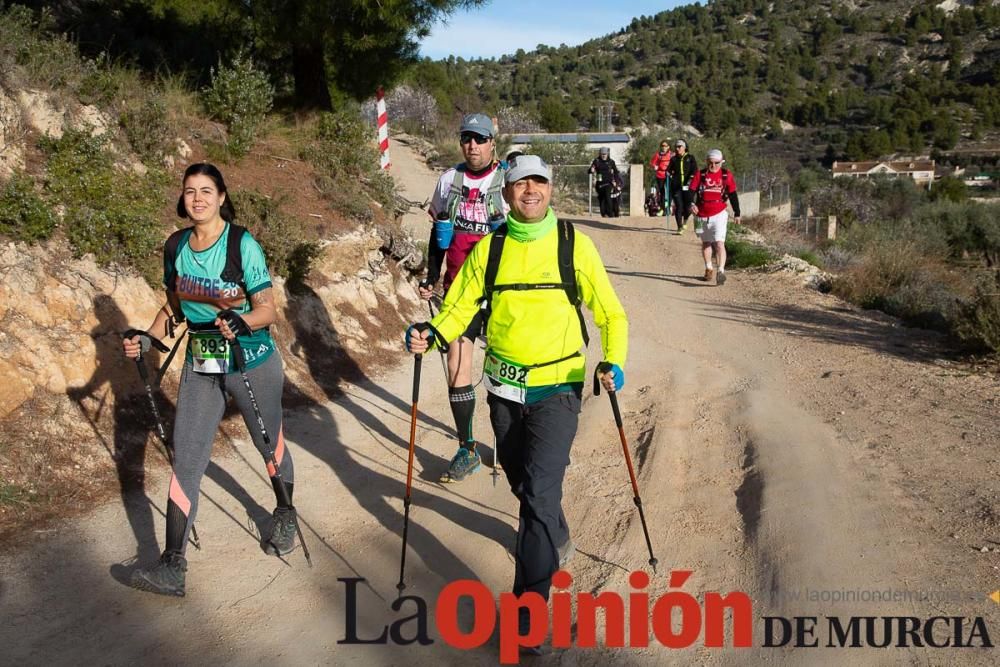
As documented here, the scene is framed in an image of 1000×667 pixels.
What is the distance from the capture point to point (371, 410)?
→ 7.66m

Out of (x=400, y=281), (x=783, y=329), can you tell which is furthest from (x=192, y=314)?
(x=783, y=329)

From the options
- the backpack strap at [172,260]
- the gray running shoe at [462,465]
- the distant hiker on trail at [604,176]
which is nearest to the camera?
the backpack strap at [172,260]

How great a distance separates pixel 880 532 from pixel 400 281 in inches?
291

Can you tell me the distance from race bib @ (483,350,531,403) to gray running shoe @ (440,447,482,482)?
1935mm

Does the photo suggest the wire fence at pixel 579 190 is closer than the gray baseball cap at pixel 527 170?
No

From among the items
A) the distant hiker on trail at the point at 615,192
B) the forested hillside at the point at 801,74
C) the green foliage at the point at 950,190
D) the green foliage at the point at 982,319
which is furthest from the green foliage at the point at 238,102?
the forested hillside at the point at 801,74

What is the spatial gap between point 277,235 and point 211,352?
180 inches

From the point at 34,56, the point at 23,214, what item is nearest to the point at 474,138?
the point at 23,214

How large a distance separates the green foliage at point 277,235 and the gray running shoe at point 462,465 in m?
3.60

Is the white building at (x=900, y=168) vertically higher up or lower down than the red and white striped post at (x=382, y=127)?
higher up

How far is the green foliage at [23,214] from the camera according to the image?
20.8 ft

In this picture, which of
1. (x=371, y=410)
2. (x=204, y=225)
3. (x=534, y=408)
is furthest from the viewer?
(x=371, y=410)

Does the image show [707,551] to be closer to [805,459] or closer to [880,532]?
[880,532]

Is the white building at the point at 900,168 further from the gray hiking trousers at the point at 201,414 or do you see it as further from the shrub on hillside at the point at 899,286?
the gray hiking trousers at the point at 201,414
